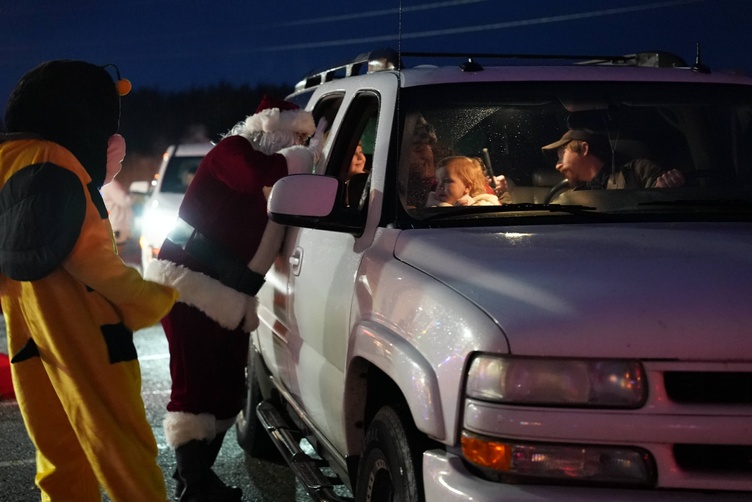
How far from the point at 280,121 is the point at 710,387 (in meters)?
2.83

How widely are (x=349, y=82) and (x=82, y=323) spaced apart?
1916 millimetres

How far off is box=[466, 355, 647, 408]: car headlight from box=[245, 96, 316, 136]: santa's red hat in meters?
2.58

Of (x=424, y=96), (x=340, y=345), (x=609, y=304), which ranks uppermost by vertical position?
(x=424, y=96)

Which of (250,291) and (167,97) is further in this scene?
(167,97)

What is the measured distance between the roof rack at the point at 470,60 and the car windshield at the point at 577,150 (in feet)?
0.92

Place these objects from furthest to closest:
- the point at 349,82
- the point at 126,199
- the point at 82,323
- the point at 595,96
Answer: the point at 126,199
the point at 349,82
the point at 595,96
the point at 82,323

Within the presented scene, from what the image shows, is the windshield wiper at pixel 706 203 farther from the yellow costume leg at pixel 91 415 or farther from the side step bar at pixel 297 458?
the yellow costume leg at pixel 91 415

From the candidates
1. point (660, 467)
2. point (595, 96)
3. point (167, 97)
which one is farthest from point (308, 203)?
point (167, 97)

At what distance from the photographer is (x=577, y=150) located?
4.07 metres

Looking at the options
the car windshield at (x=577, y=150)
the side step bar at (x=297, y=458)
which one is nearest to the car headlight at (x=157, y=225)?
the side step bar at (x=297, y=458)

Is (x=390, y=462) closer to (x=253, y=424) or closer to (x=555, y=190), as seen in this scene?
(x=555, y=190)

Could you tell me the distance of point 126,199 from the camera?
47.1 feet

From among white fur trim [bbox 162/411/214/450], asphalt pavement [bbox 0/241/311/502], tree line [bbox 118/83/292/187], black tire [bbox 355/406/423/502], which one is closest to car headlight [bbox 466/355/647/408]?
black tire [bbox 355/406/423/502]

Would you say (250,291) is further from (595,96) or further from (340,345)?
(595,96)
